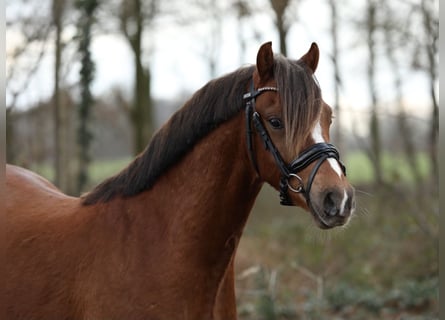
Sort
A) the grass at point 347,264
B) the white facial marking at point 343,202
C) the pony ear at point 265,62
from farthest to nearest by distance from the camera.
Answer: the grass at point 347,264
the pony ear at point 265,62
the white facial marking at point 343,202

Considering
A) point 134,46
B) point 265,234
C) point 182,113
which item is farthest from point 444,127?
point 265,234

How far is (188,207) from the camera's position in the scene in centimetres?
316

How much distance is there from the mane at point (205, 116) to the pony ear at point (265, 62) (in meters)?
0.05

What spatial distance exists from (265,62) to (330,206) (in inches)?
34.6

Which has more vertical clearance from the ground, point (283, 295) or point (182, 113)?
point (182, 113)

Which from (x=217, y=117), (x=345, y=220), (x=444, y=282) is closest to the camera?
(x=444, y=282)

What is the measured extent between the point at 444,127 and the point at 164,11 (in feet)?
44.1

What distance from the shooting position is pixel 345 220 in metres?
2.67

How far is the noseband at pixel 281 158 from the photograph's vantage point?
274cm

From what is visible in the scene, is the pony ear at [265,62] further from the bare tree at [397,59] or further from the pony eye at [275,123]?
the bare tree at [397,59]

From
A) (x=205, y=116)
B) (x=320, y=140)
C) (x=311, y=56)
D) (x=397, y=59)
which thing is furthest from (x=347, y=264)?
(x=320, y=140)

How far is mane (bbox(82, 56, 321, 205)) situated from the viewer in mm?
2883

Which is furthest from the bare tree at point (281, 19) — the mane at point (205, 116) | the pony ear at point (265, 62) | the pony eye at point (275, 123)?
the pony eye at point (275, 123)

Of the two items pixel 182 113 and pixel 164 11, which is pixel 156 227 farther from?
pixel 164 11
